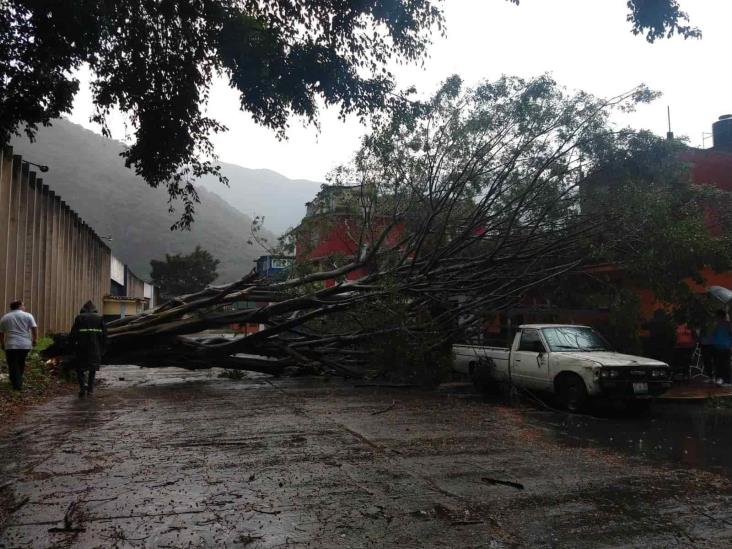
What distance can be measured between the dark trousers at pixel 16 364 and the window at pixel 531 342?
28.7 ft

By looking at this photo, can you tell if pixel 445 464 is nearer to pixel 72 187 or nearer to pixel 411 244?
pixel 411 244

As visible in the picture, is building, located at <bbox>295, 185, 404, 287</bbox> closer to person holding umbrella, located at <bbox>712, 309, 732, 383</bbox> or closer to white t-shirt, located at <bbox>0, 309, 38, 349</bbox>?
white t-shirt, located at <bbox>0, 309, 38, 349</bbox>

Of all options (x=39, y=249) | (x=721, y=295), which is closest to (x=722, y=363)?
→ (x=721, y=295)

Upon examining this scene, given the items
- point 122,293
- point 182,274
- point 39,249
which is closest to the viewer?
point 39,249

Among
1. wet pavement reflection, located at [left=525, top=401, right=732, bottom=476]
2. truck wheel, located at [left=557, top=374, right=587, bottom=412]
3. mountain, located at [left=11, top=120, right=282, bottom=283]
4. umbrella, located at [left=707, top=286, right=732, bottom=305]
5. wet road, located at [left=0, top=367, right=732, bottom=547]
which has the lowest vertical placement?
wet pavement reflection, located at [left=525, top=401, right=732, bottom=476]

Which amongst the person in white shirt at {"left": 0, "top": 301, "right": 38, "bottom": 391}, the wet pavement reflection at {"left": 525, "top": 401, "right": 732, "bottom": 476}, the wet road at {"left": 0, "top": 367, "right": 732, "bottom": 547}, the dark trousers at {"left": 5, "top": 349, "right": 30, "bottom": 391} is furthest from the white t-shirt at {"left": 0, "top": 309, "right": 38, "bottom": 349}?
the wet pavement reflection at {"left": 525, "top": 401, "right": 732, "bottom": 476}

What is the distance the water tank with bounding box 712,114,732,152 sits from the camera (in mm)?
25844

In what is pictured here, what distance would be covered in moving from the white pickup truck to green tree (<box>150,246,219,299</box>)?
175 feet

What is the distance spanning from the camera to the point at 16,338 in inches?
382

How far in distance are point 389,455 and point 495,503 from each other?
1.75m

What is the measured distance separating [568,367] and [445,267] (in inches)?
167

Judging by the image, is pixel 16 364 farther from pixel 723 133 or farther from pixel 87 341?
pixel 723 133

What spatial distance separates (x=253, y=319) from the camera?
13391 millimetres

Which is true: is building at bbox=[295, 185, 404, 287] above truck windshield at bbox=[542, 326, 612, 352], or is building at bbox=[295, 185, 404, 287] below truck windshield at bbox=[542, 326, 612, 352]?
above
